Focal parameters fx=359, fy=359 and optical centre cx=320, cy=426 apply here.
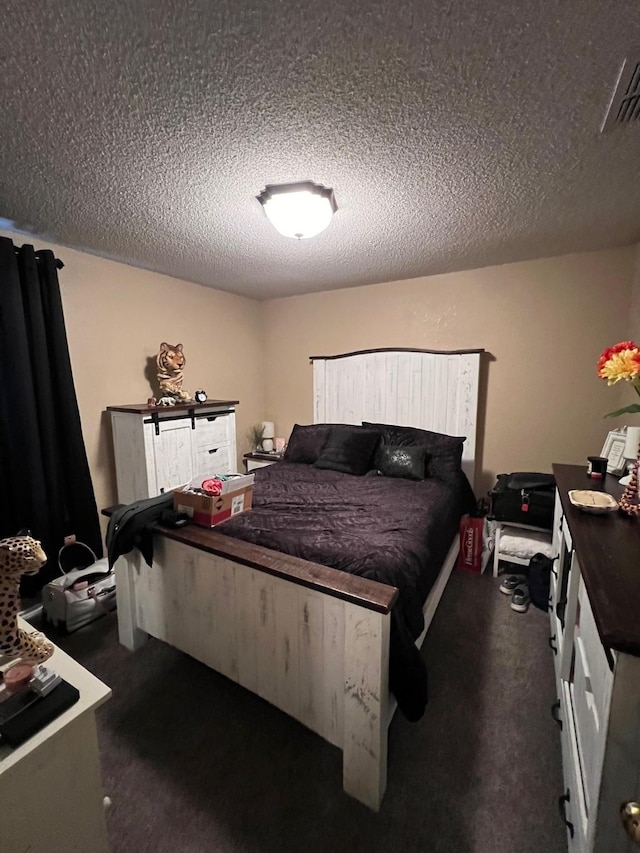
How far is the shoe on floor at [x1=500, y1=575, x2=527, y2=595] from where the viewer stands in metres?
2.31

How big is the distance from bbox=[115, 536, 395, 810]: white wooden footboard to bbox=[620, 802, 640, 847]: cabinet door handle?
64 centimetres

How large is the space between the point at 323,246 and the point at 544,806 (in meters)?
2.83

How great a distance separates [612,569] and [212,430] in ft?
8.71

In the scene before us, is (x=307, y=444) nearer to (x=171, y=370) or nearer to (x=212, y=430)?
(x=212, y=430)

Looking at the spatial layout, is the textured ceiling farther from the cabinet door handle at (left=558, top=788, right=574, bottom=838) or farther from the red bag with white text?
the cabinet door handle at (left=558, top=788, right=574, bottom=838)

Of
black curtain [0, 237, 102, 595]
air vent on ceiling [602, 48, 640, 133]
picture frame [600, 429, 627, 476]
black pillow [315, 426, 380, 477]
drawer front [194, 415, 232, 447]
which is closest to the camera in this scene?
air vent on ceiling [602, 48, 640, 133]

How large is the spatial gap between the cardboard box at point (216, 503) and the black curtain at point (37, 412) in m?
1.06

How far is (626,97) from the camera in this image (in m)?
1.09

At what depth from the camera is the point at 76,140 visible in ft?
4.23

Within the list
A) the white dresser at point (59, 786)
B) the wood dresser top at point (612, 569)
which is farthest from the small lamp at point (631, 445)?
the white dresser at point (59, 786)

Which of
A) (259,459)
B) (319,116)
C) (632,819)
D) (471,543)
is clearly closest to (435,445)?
(471,543)

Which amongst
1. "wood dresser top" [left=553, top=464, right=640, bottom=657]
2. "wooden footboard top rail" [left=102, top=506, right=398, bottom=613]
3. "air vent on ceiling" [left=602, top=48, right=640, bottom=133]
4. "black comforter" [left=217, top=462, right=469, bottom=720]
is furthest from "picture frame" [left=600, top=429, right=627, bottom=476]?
"wooden footboard top rail" [left=102, top=506, right=398, bottom=613]

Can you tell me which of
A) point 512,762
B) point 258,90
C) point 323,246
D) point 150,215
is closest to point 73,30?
point 258,90

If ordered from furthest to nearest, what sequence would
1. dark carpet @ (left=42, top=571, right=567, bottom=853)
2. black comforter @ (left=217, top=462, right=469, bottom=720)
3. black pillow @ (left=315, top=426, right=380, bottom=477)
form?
black pillow @ (left=315, top=426, right=380, bottom=477) < black comforter @ (left=217, top=462, right=469, bottom=720) < dark carpet @ (left=42, top=571, right=567, bottom=853)
